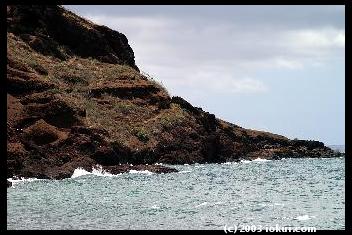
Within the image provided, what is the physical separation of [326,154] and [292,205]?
343ft

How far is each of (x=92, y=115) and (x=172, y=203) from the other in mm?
50036

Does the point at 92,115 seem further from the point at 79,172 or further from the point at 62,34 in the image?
the point at 62,34

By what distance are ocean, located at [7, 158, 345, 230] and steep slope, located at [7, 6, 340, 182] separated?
10236 mm

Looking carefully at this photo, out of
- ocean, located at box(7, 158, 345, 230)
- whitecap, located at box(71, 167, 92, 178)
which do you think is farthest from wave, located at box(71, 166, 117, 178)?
ocean, located at box(7, 158, 345, 230)

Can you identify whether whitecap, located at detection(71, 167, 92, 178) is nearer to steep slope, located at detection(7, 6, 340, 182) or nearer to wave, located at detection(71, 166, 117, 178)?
wave, located at detection(71, 166, 117, 178)

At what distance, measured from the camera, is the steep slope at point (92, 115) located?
7056 centimetres

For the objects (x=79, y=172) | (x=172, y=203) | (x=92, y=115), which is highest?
(x=92, y=115)

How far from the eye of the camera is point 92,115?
3516 inches

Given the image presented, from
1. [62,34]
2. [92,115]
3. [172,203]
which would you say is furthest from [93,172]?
[62,34]

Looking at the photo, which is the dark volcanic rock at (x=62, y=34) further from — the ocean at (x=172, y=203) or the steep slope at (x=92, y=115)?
the ocean at (x=172, y=203)

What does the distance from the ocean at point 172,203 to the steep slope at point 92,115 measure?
1024 cm

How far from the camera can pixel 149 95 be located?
345 ft

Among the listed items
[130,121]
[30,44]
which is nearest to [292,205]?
[130,121]

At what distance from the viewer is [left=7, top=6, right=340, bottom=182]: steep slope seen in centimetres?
7056
